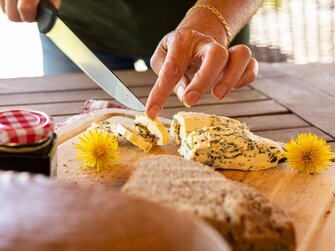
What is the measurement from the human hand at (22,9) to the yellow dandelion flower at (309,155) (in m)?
0.66

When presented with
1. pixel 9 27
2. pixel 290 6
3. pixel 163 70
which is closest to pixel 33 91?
pixel 163 70

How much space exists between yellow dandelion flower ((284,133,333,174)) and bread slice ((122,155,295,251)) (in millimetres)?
304

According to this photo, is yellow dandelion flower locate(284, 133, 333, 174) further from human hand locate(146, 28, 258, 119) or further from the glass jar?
the glass jar

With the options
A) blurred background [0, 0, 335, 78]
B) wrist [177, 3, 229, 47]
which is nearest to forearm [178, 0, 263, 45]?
wrist [177, 3, 229, 47]

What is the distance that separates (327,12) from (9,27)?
2.10m

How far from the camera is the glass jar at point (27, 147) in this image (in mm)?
1097

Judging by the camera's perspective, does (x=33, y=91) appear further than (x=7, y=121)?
Yes

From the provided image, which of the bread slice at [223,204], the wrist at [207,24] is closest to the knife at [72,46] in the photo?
the wrist at [207,24]

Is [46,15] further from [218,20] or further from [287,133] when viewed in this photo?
[287,133]

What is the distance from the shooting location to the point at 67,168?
4.43 feet

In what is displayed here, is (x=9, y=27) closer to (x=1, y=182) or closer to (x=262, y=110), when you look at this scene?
(x=262, y=110)

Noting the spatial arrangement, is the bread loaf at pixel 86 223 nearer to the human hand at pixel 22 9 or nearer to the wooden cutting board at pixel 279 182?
the wooden cutting board at pixel 279 182

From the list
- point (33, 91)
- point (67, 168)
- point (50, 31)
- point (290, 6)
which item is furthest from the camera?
point (290, 6)

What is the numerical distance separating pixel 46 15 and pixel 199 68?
0.37 m
